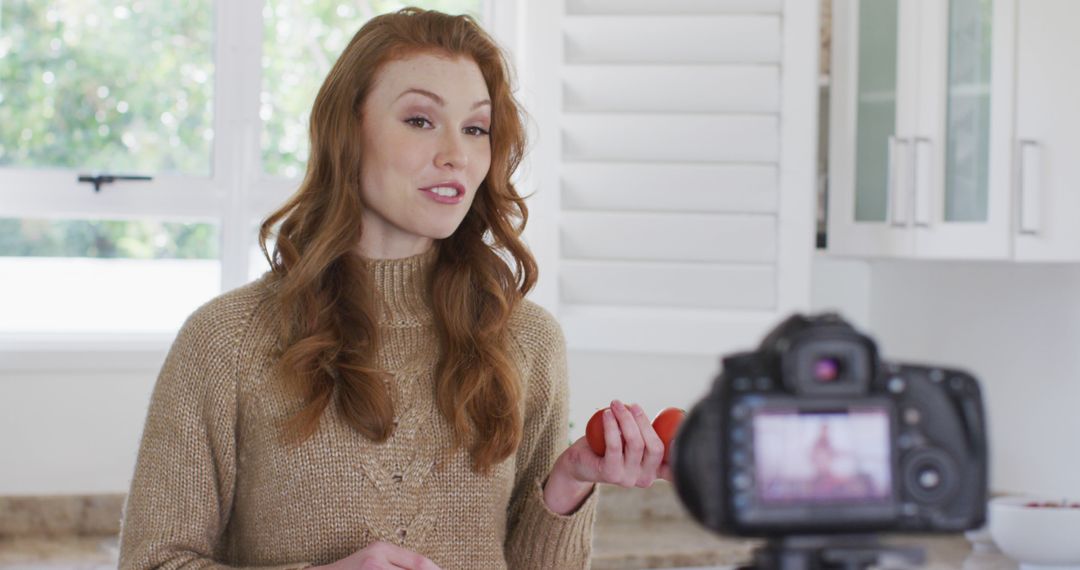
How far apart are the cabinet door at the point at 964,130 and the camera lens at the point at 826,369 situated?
173cm

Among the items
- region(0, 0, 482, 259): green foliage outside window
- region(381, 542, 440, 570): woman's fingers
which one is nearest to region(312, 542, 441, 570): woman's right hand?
region(381, 542, 440, 570): woman's fingers

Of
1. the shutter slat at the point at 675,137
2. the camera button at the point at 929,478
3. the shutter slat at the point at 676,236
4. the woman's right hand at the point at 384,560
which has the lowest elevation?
the woman's right hand at the point at 384,560

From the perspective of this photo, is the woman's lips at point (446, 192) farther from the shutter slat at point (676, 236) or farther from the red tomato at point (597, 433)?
the shutter slat at point (676, 236)

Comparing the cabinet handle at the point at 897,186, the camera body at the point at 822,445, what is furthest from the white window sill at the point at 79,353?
the camera body at the point at 822,445

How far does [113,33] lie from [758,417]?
214cm

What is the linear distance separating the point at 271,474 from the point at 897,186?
1.45 meters

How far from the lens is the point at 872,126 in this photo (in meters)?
2.44

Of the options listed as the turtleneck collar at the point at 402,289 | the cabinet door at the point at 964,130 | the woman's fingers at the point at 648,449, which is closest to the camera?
the woman's fingers at the point at 648,449

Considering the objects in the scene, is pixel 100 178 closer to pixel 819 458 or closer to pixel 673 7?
pixel 673 7

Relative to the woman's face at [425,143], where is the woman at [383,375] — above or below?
below

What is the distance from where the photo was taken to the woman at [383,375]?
4.19 ft

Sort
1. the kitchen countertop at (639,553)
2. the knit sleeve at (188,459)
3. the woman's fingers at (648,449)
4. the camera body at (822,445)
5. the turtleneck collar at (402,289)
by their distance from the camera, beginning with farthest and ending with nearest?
the kitchen countertop at (639,553)
the turtleneck collar at (402,289)
the knit sleeve at (188,459)
the woman's fingers at (648,449)
the camera body at (822,445)

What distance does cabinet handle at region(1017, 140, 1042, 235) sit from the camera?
2207 mm

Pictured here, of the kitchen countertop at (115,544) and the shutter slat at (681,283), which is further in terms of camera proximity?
the shutter slat at (681,283)
